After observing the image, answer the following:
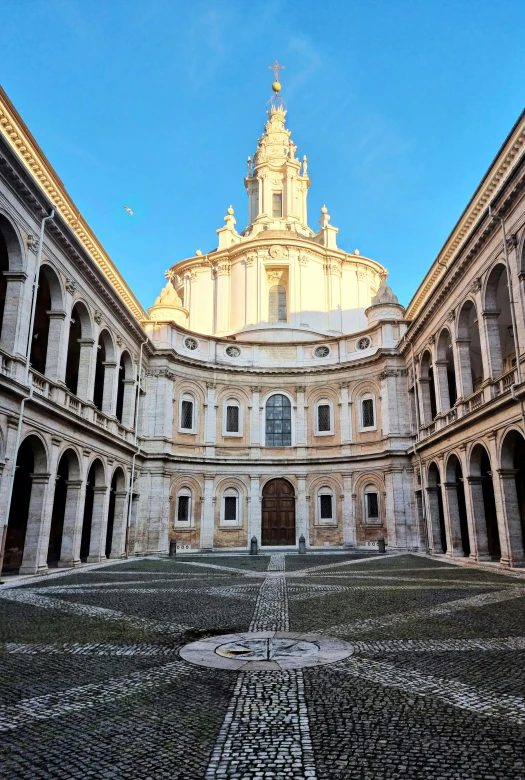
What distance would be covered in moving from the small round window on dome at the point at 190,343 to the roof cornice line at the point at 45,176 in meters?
6.46

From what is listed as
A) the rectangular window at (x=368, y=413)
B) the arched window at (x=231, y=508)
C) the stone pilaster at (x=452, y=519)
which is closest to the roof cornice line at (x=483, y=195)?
the rectangular window at (x=368, y=413)

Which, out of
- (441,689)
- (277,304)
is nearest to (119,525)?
(277,304)

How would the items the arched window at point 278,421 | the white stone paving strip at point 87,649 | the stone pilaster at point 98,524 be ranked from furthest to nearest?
the arched window at point 278,421, the stone pilaster at point 98,524, the white stone paving strip at point 87,649

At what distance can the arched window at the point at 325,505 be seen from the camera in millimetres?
37669

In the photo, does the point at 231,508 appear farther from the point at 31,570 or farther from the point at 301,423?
the point at 31,570

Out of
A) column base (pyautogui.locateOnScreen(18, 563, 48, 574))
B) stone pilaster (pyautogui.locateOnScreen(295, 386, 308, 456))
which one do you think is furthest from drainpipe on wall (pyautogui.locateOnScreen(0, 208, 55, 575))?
stone pilaster (pyautogui.locateOnScreen(295, 386, 308, 456))

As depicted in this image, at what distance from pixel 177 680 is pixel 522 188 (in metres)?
18.8

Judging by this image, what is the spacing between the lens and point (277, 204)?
5162 centimetres

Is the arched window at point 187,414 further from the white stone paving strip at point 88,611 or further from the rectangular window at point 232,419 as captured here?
the white stone paving strip at point 88,611

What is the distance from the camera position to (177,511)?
35.7 metres

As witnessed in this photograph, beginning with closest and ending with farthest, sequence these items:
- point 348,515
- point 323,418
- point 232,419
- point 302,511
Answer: point 348,515 → point 302,511 → point 232,419 → point 323,418

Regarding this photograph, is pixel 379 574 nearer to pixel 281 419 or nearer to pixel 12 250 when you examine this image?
pixel 12 250

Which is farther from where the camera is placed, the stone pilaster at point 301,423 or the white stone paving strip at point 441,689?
the stone pilaster at point 301,423

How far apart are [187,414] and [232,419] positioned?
3.36m
